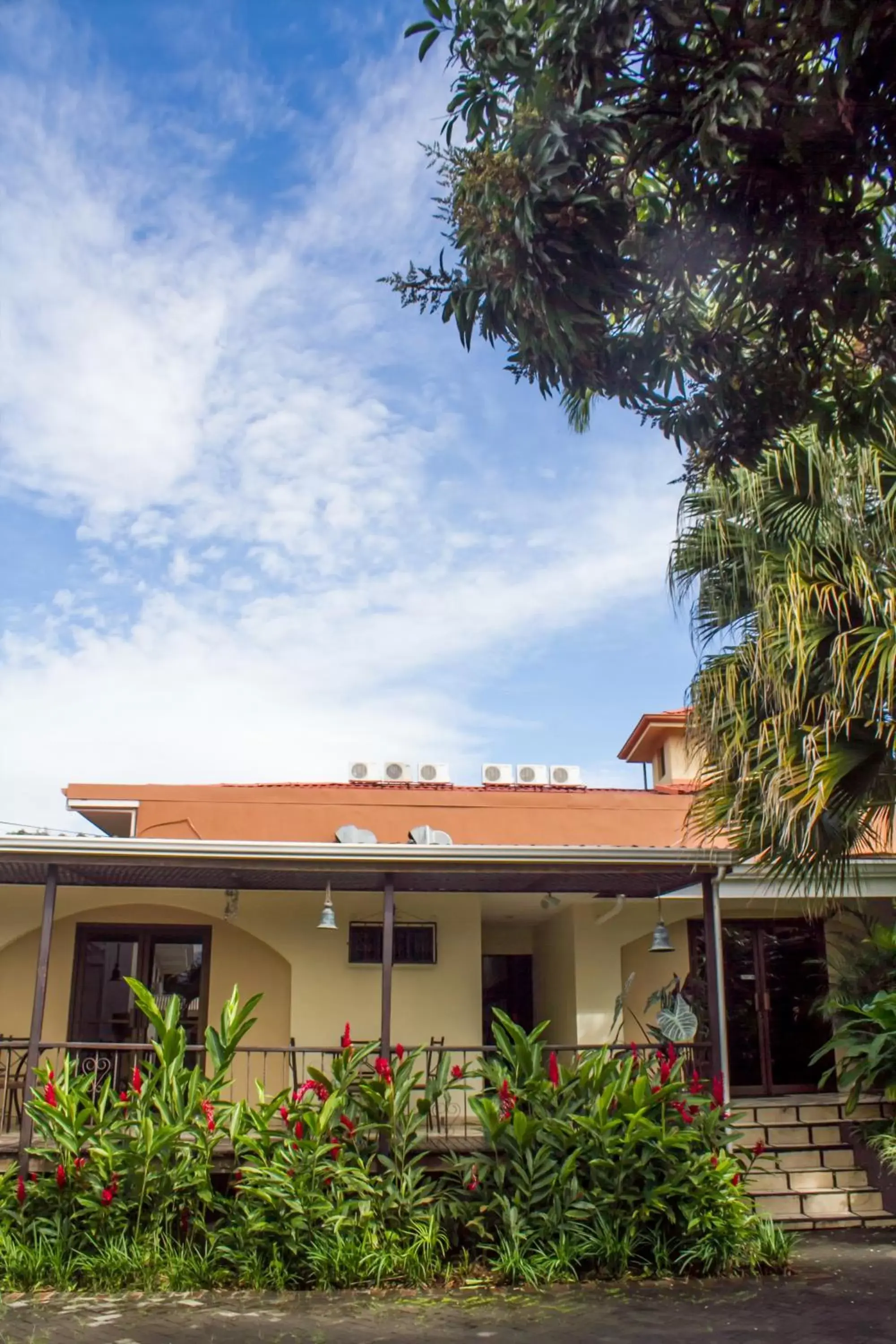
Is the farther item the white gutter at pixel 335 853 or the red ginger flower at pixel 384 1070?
the white gutter at pixel 335 853

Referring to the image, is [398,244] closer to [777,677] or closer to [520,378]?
[520,378]

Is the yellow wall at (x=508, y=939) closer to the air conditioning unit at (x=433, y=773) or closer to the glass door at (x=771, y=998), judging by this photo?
the air conditioning unit at (x=433, y=773)

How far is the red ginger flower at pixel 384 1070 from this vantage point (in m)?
8.87

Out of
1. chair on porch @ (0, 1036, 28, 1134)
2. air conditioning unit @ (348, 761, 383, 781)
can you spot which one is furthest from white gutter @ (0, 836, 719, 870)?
air conditioning unit @ (348, 761, 383, 781)

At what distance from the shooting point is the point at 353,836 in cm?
1112

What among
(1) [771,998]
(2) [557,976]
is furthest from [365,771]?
(1) [771,998]

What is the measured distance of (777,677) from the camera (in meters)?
8.59

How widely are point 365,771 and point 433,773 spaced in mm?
944

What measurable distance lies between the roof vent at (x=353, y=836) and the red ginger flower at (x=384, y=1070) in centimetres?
239

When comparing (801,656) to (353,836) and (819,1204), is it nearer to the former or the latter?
(353,836)

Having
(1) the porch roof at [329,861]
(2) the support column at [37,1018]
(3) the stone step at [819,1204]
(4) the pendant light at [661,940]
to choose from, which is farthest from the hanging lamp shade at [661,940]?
(2) the support column at [37,1018]

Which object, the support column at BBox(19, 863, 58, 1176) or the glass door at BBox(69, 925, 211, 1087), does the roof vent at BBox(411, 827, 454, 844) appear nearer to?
the glass door at BBox(69, 925, 211, 1087)

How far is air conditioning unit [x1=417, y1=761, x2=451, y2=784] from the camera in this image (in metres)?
16.4

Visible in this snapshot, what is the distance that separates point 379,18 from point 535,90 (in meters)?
2.09
